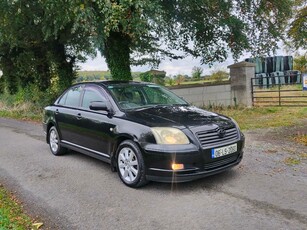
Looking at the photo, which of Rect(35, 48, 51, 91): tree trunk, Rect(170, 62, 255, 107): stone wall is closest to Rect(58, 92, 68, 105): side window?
Rect(170, 62, 255, 107): stone wall

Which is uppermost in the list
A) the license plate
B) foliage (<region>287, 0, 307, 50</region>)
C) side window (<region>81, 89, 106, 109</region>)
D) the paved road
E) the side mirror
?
foliage (<region>287, 0, 307, 50</region>)

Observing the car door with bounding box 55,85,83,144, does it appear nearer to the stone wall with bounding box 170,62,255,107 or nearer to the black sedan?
the black sedan

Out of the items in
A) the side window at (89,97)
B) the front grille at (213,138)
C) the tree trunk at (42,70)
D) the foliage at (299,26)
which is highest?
the foliage at (299,26)

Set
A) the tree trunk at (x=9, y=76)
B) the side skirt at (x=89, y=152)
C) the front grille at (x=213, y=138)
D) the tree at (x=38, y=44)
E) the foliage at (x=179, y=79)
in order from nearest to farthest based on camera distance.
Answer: the front grille at (x=213, y=138), the side skirt at (x=89, y=152), the tree at (x=38, y=44), the foliage at (x=179, y=79), the tree trunk at (x=9, y=76)

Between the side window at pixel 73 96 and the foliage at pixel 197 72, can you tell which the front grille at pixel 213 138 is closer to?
the side window at pixel 73 96

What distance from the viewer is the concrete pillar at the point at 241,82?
40.2 ft

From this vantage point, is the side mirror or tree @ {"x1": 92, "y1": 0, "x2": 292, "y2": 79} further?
tree @ {"x1": 92, "y1": 0, "x2": 292, "y2": 79}

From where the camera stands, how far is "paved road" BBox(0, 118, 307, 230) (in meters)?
3.64

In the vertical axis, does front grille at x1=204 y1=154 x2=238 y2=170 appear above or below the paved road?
above

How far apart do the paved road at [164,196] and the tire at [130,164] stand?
146mm

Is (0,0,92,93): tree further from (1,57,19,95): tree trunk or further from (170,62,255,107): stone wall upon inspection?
(170,62,255,107): stone wall

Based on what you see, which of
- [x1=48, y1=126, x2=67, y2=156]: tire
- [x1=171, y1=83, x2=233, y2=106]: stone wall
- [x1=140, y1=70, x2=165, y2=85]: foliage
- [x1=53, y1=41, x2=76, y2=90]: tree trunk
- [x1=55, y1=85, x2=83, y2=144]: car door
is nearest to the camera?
[x1=55, y1=85, x2=83, y2=144]: car door

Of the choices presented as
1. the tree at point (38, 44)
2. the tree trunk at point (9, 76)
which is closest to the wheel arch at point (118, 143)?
the tree at point (38, 44)

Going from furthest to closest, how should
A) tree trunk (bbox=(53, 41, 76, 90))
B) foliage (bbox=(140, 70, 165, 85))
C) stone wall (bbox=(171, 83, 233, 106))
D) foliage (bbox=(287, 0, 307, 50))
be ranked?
tree trunk (bbox=(53, 41, 76, 90)), foliage (bbox=(140, 70, 165, 85)), stone wall (bbox=(171, 83, 233, 106)), foliage (bbox=(287, 0, 307, 50))
